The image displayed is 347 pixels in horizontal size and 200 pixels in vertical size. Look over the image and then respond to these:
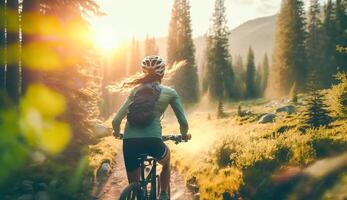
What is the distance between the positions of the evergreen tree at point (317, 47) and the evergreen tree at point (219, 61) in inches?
517

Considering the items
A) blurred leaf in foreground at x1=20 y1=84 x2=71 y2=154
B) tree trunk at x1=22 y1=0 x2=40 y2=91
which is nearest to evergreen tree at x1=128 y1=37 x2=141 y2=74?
blurred leaf in foreground at x1=20 y1=84 x2=71 y2=154

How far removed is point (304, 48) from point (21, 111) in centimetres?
5883

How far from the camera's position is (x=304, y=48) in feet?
217

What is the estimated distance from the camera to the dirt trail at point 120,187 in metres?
11.2

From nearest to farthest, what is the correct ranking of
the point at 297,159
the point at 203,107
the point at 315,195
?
the point at 315,195 → the point at 297,159 → the point at 203,107

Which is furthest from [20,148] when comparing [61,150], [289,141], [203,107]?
[203,107]

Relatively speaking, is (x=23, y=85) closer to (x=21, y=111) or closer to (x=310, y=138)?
(x=21, y=111)

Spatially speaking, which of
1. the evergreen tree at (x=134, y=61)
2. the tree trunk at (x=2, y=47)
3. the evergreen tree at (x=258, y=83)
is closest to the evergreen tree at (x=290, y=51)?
the evergreen tree at (x=258, y=83)

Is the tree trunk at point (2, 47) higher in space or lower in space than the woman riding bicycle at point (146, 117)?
higher

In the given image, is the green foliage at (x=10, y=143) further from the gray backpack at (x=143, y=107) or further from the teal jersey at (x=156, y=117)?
the gray backpack at (x=143, y=107)

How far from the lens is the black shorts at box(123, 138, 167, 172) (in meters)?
6.14

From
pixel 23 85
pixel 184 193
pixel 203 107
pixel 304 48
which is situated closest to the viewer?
pixel 184 193

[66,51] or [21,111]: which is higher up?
[66,51]

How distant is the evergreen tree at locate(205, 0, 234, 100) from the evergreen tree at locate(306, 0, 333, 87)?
43.1ft
